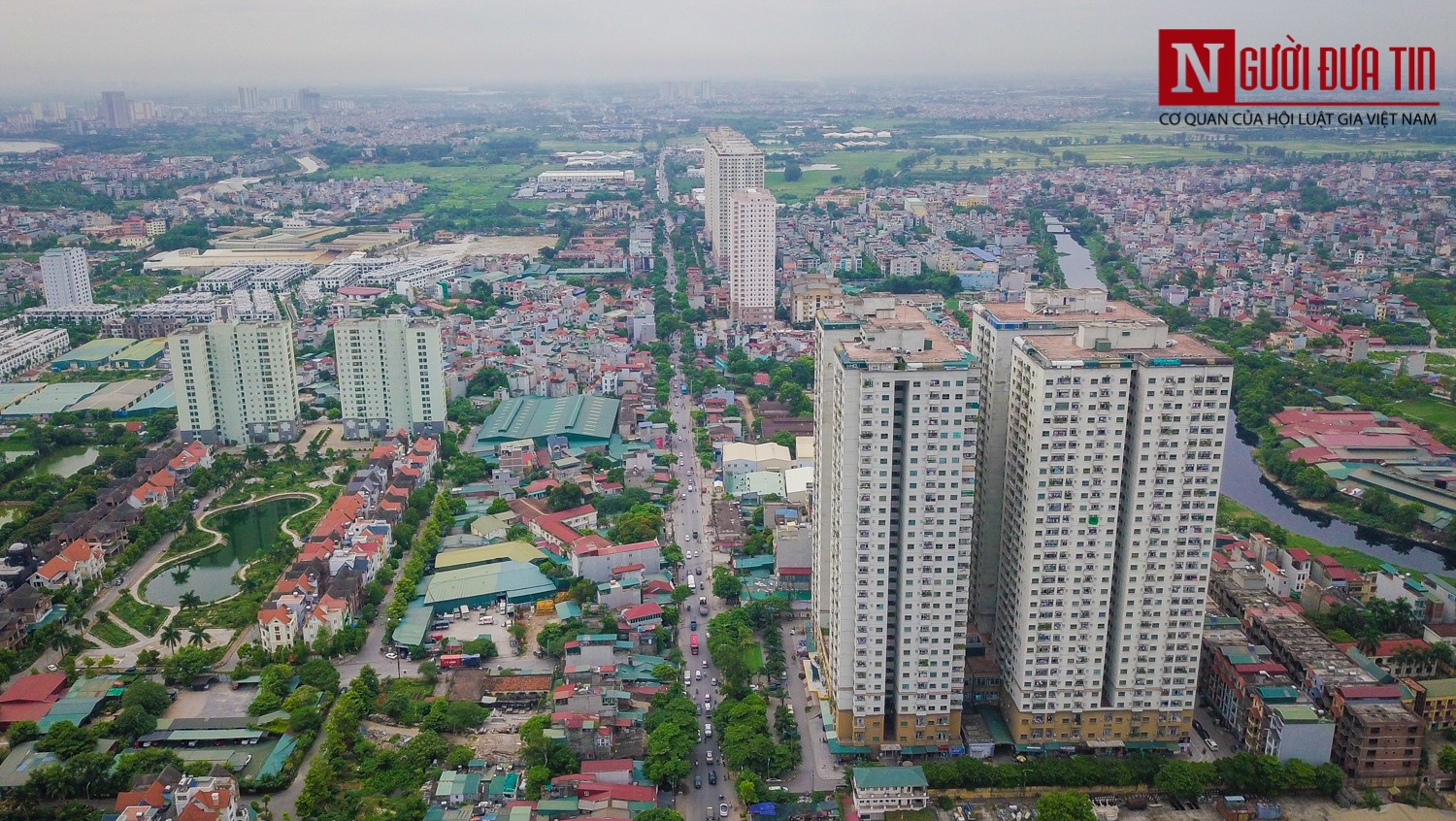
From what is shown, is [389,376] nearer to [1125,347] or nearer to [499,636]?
[499,636]

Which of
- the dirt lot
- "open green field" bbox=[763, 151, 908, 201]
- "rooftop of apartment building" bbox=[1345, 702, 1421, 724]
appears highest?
"open green field" bbox=[763, 151, 908, 201]

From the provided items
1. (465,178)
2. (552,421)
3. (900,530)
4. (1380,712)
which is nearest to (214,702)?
(900,530)

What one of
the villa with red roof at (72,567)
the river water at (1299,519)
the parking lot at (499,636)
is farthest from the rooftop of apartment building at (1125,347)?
the villa with red roof at (72,567)

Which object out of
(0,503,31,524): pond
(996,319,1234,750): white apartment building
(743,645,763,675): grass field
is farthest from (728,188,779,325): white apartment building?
(996,319,1234,750): white apartment building

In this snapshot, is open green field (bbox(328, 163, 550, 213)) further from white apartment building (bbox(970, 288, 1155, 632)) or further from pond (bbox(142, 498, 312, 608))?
white apartment building (bbox(970, 288, 1155, 632))

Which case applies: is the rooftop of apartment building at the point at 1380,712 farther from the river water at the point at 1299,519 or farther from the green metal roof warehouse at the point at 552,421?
the green metal roof warehouse at the point at 552,421
